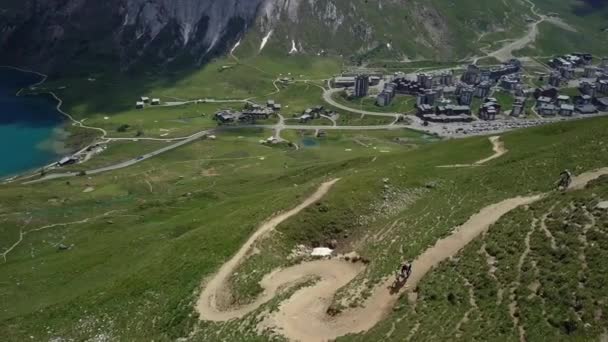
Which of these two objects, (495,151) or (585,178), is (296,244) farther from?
(495,151)

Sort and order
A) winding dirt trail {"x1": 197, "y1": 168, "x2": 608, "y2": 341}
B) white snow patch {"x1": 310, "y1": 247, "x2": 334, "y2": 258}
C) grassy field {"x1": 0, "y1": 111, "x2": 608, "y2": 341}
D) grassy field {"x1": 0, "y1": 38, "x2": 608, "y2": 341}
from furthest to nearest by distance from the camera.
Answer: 1. white snow patch {"x1": 310, "y1": 247, "x2": 334, "y2": 258}
2. grassy field {"x1": 0, "y1": 111, "x2": 608, "y2": 341}
3. winding dirt trail {"x1": 197, "y1": 168, "x2": 608, "y2": 341}
4. grassy field {"x1": 0, "y1": 38, "x2": 608, "y2": 341}

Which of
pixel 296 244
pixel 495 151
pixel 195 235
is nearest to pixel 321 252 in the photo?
pixel 296 244

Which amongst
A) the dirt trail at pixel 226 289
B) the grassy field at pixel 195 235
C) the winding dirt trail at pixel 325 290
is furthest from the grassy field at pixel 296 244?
the winding dirt trail at pixel 325 290

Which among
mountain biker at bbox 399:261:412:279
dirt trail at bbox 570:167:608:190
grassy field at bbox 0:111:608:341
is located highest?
dirt trail at bbox 570:167:608:190

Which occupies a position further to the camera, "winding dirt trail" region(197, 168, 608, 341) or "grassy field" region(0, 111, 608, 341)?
"grassy field" region(0, 111, 608, 341)

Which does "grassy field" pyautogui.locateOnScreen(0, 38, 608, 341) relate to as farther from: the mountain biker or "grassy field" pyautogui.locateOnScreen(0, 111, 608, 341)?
the mountain biker

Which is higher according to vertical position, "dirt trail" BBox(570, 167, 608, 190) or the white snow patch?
"dirt trail" BBox(570, 167, 608, 190)

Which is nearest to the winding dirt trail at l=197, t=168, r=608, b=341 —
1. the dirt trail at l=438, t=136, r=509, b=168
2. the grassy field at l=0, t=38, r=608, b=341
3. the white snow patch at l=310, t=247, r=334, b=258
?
the grassy field at l=0, t=38, r=608, b=341

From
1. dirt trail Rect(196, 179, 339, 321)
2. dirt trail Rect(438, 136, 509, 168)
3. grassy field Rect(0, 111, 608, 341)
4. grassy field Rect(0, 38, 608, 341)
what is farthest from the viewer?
dirt trail Rect(438, 136, 509, 168)

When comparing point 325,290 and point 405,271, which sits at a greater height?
point 405,271
